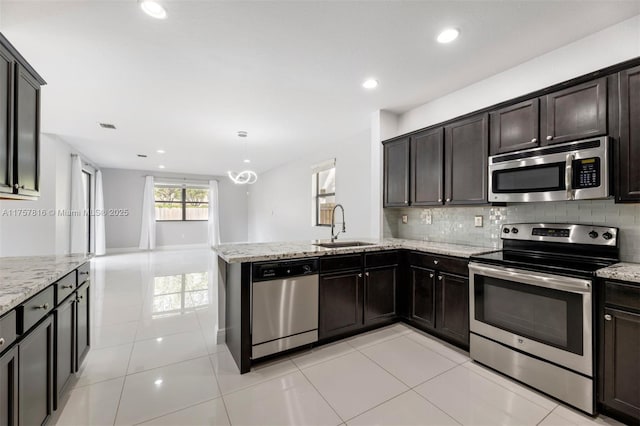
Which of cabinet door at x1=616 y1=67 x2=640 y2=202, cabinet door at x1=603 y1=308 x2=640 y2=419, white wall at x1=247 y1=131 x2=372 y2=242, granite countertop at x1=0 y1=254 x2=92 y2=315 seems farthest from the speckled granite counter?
granite countertop at x1=0 y1=254 x2=92 y2=315

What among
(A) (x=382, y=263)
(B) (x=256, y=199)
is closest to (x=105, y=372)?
(A) (x=382, y=263)

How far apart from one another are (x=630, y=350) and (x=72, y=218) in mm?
7888

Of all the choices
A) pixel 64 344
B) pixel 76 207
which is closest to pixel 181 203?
pixel 76 207

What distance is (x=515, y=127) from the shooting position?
239 centimetres

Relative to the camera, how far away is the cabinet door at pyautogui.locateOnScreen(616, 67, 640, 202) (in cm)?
178

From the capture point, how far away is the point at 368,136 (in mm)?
4559

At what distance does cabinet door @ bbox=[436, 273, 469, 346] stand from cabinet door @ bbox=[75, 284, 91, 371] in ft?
9.77

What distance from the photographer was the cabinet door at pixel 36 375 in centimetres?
126

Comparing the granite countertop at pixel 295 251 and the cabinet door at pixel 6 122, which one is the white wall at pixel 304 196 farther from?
the cabinet door at pixel 6 122

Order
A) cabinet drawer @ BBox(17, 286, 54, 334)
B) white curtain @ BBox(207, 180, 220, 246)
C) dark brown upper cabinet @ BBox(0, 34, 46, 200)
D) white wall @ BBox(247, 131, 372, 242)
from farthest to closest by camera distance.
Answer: white curtain @ BBox(207, 180, 220, 246) → white wall @ BBox(247, 131, 372, 242) → dark brown upper cabinet @ BBox(0, 34, 46, 200) → cabinet drawer @ BBox(17, 286, 54, 334)

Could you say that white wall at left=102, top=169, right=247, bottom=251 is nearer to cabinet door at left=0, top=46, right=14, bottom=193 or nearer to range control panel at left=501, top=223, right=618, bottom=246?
cabinet door at left=0, top=46, right=14, bottom=193

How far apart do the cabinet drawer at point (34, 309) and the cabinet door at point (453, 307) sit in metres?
2.86

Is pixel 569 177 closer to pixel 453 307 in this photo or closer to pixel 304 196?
pixel 453 307

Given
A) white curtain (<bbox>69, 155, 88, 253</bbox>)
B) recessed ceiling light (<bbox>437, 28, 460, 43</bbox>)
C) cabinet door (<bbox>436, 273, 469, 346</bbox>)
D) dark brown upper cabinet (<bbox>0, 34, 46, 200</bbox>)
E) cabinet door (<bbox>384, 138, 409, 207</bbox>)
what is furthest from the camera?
white curtain (<bbox>69, 155, 88, 253</bbox>)
